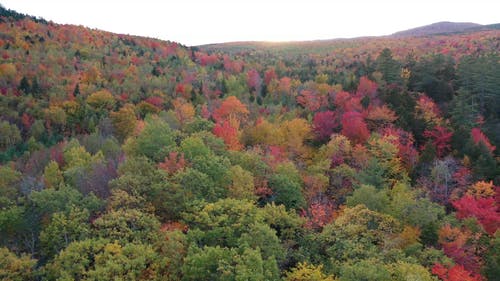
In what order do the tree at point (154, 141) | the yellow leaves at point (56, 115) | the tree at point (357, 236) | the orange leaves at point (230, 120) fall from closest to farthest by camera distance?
1. the tree at point (357, 236)
2. the tree at point (154, 141)
3. the orange leaves at point (230, 120)
4. the yellow leaves at point (56, 115)

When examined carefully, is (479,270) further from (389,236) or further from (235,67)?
(235,67)

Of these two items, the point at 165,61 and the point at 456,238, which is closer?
the point at 456,238


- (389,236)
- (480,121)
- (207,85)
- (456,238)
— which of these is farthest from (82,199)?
(207,85)

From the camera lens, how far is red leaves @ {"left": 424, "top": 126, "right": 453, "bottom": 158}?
206 feet

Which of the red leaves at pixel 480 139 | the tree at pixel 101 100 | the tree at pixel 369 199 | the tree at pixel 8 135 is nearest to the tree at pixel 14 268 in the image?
the tree at pixel 369 199

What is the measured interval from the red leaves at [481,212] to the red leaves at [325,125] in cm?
2604

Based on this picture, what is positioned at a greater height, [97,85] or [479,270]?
[97,85]

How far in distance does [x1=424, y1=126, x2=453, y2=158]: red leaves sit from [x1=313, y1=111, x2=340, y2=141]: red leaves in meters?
14.1

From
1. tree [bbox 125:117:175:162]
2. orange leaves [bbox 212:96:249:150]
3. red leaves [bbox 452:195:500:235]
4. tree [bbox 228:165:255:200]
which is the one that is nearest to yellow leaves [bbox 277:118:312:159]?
orange leaves [bbox 212:96:249:150]

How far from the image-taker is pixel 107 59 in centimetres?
13675

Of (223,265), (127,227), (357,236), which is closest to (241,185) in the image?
(127,227)

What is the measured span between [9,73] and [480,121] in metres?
109

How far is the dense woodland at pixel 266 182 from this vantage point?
3522cm

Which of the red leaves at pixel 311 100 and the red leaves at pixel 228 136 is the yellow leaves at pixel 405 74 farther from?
the red leaves at pixel 228 136
